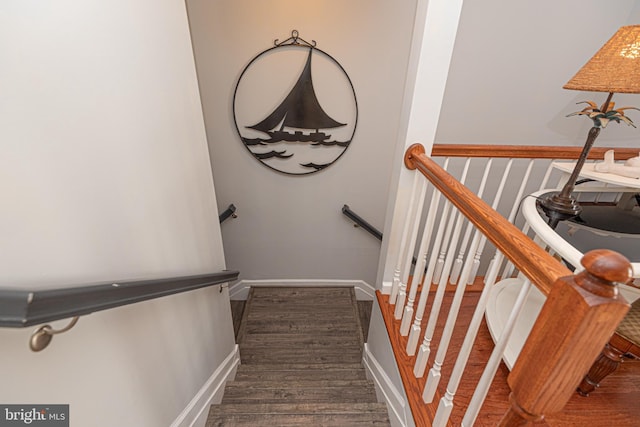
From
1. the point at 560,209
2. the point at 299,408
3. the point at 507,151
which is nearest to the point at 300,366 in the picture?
the point at 299,408

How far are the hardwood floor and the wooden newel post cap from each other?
95 centimetres

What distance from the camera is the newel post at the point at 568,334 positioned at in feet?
1.56

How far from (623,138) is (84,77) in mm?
3720

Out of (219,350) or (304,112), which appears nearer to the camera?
(219,350)

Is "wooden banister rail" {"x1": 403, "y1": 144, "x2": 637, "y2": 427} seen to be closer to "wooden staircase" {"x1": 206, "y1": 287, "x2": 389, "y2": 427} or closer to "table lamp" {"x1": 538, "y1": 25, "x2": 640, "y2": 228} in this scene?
"table lamp" {"x1": 538, "y1": 25, "x2": 640, "y2": 228}

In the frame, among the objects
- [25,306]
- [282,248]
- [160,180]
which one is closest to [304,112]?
[282,248]

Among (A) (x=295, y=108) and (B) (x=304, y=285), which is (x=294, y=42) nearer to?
(A) (x=295, y=108)

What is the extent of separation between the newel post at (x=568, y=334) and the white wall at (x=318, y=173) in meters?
2.19

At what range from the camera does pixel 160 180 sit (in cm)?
110

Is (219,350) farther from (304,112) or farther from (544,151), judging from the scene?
(544,151)

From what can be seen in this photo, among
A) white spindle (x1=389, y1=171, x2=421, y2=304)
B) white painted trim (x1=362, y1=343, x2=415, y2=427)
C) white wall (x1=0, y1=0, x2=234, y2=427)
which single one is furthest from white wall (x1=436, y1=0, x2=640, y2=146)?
white wall (x1=0, y1=0, x2=234, y2=427)

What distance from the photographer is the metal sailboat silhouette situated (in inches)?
93.4

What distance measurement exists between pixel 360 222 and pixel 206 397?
1869 mm

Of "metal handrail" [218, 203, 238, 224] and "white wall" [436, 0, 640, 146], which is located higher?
"white wall" [436, 0, 640, 146]
